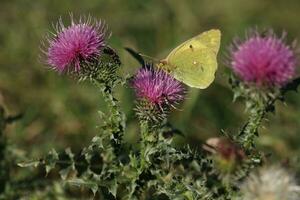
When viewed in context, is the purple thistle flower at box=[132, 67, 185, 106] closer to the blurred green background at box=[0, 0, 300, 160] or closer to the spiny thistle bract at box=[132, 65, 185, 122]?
the spiny thistle bract at box=[132, 65, 185, 122]

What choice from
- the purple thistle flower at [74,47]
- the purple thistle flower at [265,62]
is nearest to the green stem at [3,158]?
the purple thistle flower at [74,47]

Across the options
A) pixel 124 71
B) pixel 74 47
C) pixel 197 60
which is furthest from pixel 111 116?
pixel 124 71

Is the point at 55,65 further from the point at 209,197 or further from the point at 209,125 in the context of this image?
the point at 209,125

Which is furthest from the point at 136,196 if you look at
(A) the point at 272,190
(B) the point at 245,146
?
(A) the point at 272,190

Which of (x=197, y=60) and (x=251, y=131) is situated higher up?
(x=197, y=60)

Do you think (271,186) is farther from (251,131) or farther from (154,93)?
(154,93)

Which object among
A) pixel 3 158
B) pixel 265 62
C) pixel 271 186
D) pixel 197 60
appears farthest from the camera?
pixel 3 158

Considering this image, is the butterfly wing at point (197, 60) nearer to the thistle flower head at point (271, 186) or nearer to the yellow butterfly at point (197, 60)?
the yellow butterfly at point (197, 60)
